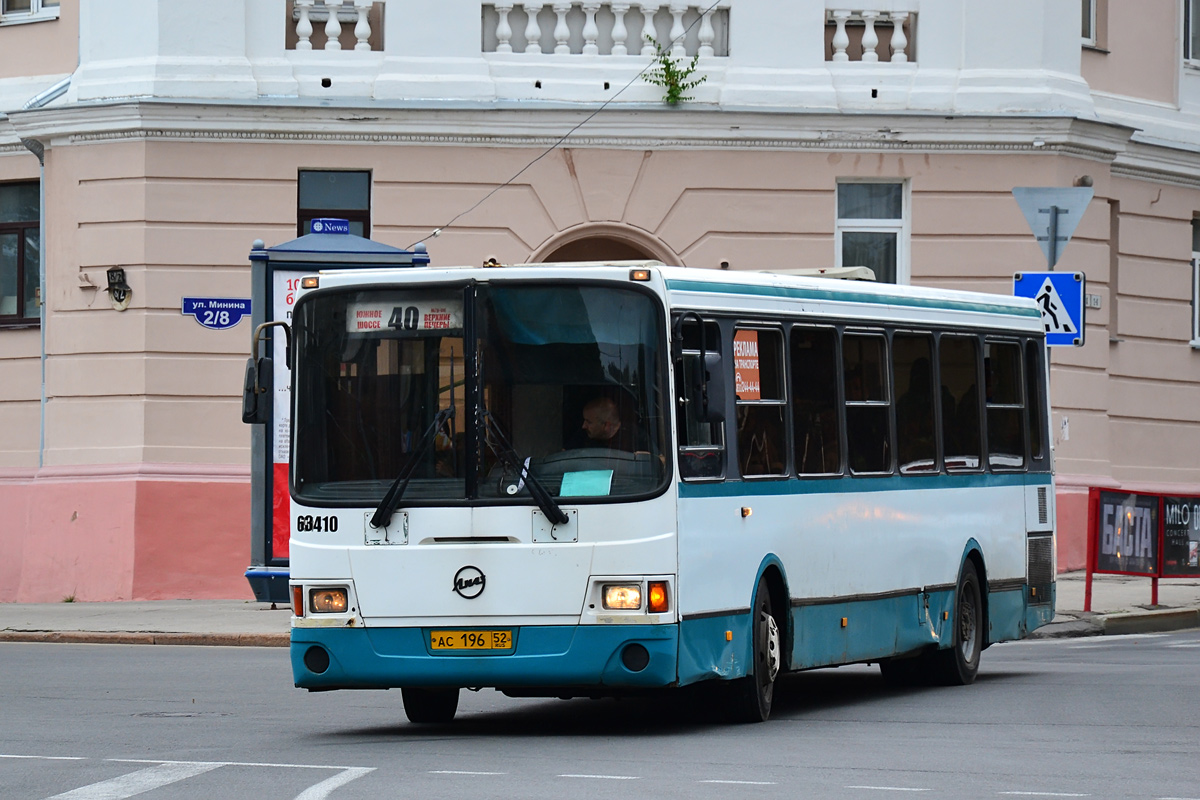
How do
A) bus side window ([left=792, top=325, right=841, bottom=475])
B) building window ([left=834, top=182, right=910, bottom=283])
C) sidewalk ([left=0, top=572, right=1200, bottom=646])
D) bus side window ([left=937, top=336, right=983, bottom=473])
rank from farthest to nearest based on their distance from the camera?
building window ([left=834, top=182, right=910, bottom=283]), sidewalk ([left=0, top=572, right=1200, bottom=646]), bus side window ([left=937, top=336, right=983, bottom=473]), bus side window ([left=792, top=325, right=841, bottom=475])

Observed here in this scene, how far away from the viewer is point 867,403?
13.8 m

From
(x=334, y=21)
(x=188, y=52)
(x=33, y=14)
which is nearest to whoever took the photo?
(x=188, y=52)

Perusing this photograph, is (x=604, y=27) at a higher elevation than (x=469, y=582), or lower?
higher

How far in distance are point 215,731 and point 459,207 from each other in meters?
12.9

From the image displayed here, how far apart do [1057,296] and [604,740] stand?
10046mm

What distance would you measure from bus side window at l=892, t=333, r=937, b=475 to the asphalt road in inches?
63.5

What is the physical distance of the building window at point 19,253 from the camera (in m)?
25.5

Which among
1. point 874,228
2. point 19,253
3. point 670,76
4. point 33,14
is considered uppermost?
point 33,14

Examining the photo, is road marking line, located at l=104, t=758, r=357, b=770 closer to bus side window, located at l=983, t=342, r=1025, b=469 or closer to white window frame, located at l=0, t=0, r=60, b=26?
bus side window, located at l=983, t=342, r=1025, b=469

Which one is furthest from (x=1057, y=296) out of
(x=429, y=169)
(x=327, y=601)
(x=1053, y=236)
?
(x=327, y=601)

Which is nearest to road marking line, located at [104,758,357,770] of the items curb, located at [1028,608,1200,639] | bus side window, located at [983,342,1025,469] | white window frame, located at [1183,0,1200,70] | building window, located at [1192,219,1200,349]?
bus side window, located at [983,342,1025,469]

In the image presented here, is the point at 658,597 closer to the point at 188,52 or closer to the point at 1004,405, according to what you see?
the point at 1004,405

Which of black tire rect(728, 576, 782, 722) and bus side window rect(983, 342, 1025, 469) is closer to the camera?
black tire rect(728, 576, 782, 722)

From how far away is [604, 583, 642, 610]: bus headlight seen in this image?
11180 mm
